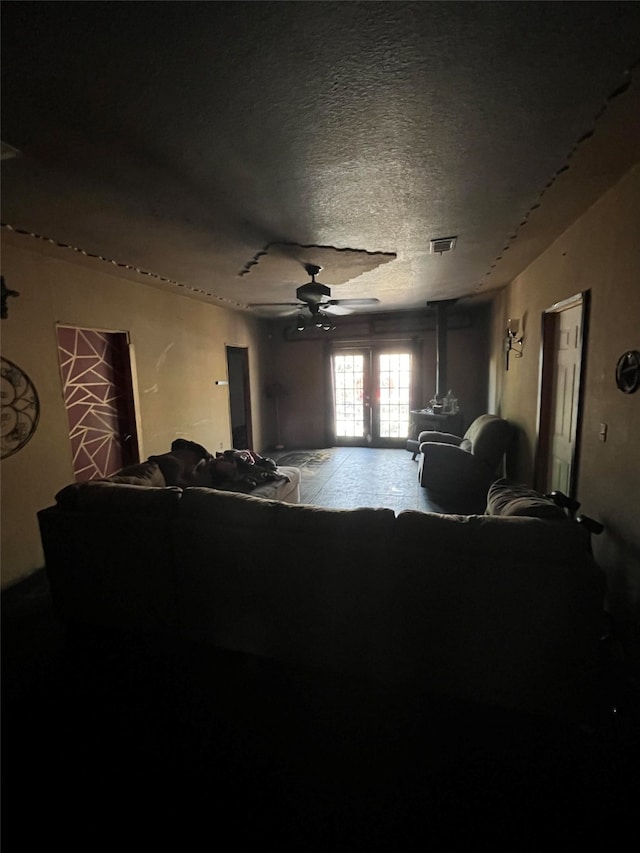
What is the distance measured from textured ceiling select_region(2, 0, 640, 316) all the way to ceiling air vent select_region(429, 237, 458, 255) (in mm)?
142

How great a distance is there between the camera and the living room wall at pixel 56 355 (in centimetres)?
273

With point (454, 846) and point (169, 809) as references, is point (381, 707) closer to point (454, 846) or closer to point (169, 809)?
point (454, 846)

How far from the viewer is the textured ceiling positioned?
1.05 metres

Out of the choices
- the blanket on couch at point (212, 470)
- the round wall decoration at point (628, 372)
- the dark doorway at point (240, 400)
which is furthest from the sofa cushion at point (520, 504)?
the dark doorway at point (240, 400)

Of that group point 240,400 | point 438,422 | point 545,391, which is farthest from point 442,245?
point 240,400

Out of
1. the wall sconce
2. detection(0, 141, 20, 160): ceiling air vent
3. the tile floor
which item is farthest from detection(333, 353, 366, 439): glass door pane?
detection(0, 141, 20, 160): ceiling air vent

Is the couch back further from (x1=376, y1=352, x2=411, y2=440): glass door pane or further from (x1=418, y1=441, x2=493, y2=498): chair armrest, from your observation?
(x1=376, y1=352, x2=411, y2=440): glass door pane

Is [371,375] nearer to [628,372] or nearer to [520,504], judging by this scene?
[628,372]

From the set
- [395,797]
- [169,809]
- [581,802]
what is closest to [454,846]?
[395,797]

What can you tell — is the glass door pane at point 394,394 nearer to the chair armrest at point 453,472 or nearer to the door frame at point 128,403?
the chair armrest at point 453,472

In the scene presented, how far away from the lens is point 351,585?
66.2 inches

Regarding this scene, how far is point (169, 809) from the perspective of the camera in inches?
49.3

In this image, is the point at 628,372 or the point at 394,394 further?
the point at 394,394

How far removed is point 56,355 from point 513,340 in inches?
178
